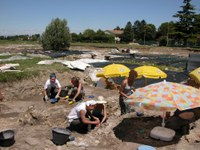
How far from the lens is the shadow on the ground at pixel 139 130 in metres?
6.70

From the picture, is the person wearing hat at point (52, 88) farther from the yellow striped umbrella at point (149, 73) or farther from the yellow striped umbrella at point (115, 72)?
the yellow striped umbrella at point (149, 73)

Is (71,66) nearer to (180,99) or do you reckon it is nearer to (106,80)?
(106,80)

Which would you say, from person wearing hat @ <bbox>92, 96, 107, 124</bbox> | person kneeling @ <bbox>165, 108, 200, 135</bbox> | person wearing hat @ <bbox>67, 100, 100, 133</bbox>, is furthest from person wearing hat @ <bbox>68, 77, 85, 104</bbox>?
person kneeling @ <bbox>165, 108, 200, 135</bbox>

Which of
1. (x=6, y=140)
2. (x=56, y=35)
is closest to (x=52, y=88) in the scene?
(x=6, y=140)

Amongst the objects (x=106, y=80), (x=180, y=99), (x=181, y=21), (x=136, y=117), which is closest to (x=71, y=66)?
(x=106, y=80)

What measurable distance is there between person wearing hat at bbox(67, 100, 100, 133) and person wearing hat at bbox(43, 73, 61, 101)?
342 cm

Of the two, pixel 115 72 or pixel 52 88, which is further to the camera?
pixel 115 72

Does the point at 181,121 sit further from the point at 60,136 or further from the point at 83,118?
the point at 60,136

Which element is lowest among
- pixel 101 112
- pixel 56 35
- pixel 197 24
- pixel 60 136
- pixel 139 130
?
pixel 139 130

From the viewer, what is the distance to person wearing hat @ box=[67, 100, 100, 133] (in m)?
7.14

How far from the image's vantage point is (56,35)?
4081 cm

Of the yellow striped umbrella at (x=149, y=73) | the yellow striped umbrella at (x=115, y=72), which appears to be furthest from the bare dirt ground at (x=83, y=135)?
the yellow striped umbrella at (x=149, y=73)

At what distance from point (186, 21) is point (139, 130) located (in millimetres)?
51003

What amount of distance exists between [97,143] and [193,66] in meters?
12.9
